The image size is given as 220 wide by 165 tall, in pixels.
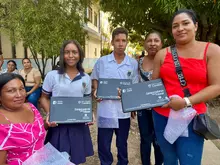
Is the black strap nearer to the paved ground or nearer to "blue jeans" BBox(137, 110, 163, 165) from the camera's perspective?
"blue jeans" BBox(137, 110, 163, 165)

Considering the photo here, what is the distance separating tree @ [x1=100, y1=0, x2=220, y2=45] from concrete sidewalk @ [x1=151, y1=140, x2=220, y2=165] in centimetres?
221

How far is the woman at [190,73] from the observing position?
159 centimetres

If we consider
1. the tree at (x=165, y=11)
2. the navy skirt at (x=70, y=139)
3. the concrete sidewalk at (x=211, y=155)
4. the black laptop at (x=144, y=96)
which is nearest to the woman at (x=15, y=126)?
the navy skirt at (x=70, y=139)

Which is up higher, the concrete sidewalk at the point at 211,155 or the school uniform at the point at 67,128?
the school uniform at the point at 67,128

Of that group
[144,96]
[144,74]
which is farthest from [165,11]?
[144,96]

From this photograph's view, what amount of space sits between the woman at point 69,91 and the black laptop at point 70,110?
105mm

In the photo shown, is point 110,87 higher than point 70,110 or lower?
higher

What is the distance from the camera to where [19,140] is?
1.50m

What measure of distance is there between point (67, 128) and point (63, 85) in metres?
0.43

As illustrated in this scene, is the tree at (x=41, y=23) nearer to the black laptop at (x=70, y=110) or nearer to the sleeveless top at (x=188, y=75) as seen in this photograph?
the black laptop at (x=70, y=110)

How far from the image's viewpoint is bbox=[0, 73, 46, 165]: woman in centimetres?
146

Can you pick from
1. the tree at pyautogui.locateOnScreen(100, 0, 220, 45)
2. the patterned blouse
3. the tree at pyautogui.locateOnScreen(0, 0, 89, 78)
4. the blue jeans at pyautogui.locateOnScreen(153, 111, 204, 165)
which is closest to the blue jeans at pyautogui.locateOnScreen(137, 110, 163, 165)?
the patterned blouse

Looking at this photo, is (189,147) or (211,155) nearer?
(189,147)

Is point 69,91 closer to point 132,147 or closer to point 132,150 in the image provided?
point 132,150
